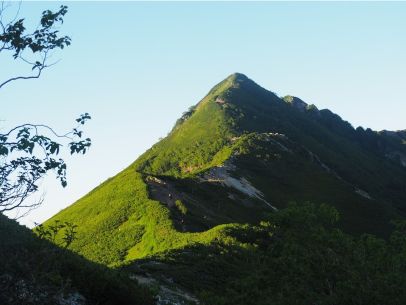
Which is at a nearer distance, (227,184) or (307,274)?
(307,274)

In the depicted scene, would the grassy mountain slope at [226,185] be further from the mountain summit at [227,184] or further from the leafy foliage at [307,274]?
the leafy foliage at [307,274]

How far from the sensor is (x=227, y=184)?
8850 cm

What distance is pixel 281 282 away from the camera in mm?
22297

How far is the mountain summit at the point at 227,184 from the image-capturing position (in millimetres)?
60594

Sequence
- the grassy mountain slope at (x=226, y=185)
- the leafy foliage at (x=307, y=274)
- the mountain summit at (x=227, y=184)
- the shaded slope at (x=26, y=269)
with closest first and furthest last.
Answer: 1. the shaded slope at (x=26, y=269)
2. the leafy foliage at (x=307, y=274)
3. the grassy mountain slope at (x=226, y=185)
4. the mountain summit at (x=227, y=184)

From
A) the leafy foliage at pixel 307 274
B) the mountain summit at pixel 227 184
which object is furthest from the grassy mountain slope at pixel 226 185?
the leafy foliage at pixel 307 274

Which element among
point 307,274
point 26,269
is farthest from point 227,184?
point 26,269

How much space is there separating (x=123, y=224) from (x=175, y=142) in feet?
288

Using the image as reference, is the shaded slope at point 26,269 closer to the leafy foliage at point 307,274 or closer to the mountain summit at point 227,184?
the leafy foliage at point 307,274

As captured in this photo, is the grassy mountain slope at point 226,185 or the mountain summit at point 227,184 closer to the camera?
the grassy mountain slope at point 226,185

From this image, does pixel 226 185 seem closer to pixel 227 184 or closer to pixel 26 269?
pixel 227 184

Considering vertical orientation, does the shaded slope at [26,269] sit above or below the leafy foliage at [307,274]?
above

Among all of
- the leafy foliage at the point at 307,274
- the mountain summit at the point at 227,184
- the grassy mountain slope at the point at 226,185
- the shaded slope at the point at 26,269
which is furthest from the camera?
the mountain summit at the point at 227,184

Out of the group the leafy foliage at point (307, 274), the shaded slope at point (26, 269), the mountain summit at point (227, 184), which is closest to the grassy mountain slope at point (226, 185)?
the mountain summit at point (227, 184)
